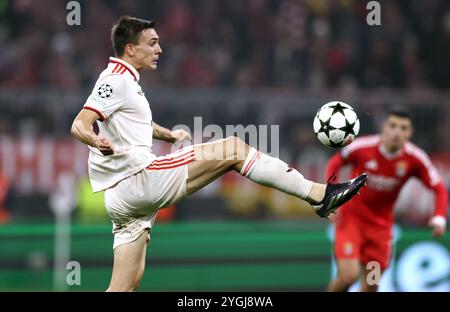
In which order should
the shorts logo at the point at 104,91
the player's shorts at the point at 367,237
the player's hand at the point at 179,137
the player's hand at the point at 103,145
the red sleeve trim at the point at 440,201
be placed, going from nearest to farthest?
1. the player's hand at the point at 103,145
2. the shorts logo at the point at 104,91
3. the player's hand at the point at 179,137
4. the red sleeve trim at the point at 440,201
5. the player's shorts at the point at 367,237

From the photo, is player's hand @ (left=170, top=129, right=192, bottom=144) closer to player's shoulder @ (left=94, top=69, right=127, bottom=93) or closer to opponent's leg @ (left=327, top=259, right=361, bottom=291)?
player's shoulder @ (left=94, top=69, right=127, bottom=93)

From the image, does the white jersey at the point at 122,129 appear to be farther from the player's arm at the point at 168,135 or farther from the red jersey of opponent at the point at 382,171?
the red jersey of opponent at the point at 382,171

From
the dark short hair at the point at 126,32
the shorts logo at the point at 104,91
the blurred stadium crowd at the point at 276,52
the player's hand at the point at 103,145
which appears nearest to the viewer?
the player's hand at the point at 103,145

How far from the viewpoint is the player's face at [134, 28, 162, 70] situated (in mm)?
6520

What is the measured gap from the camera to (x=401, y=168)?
9047mm

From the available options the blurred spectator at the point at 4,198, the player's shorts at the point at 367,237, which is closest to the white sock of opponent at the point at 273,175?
the player's shorts at the point at 367,237

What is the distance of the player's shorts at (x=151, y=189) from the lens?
20.7ft

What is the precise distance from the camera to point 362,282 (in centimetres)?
909

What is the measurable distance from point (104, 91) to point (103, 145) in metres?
0.53

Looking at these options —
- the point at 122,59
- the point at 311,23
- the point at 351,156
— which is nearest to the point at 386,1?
the point at 311,23

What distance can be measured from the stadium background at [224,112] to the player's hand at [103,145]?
18.9ft

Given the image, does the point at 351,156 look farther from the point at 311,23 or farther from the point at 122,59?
the point at 311,23
